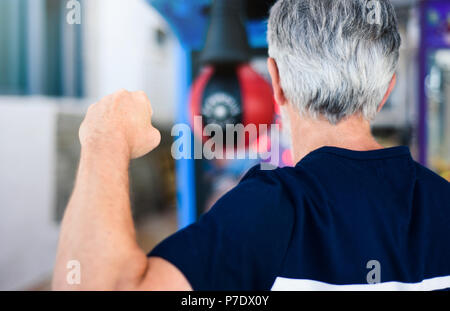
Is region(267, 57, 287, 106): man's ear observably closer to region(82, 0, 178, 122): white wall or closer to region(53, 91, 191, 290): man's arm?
region(53, 91, 191, 290): man's arm

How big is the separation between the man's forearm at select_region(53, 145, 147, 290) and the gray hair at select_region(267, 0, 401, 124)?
0.42m

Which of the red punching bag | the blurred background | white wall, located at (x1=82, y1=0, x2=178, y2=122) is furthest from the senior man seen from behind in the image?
white wall, located at (x1=82, y1=0, x2=178, y2=122)

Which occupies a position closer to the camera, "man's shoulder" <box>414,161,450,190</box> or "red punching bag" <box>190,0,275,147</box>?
"man's shoulder" <box>414,161,450,190</box>

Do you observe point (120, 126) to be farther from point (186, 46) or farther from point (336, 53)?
point (186, 46)

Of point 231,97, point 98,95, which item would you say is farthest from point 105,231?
point 98,95

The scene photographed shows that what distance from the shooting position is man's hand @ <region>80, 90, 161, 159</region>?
67cm

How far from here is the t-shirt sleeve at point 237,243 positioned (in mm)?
608

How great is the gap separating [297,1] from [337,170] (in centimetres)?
36

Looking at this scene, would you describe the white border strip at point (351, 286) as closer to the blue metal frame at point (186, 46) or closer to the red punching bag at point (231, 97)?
the red punching bag at point (231, 97)

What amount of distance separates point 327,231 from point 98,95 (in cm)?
453

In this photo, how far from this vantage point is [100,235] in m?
0.58

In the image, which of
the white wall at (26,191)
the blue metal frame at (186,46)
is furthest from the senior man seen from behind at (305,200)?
the white wall at (26,191)

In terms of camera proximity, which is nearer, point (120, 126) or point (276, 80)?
point (120, 126)
